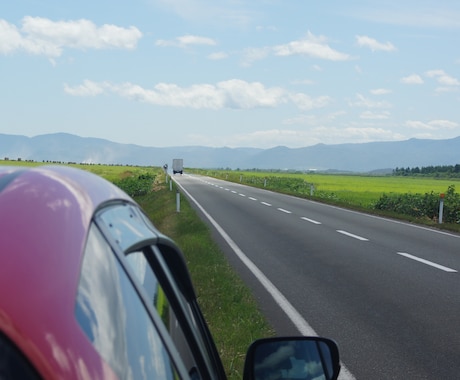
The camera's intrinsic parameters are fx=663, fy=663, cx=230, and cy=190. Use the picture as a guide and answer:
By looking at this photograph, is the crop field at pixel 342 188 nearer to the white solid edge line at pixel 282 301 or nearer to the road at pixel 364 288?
the road at pixel 364 288

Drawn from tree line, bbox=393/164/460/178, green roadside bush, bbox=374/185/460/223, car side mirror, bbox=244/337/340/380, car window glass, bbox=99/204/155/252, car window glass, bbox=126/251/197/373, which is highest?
car window glass, bbox=99/204/155/252

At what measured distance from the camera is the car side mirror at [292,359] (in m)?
2.39

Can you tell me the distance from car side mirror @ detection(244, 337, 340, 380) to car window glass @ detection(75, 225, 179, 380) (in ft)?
3.13

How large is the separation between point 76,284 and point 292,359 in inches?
61.4

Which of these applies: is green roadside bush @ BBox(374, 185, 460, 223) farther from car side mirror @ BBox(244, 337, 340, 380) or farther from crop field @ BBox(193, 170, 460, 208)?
car side mirror @ BBox(244, 337, 340, 380)

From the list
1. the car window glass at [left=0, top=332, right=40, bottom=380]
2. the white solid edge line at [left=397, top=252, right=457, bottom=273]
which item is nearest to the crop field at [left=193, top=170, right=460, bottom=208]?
the white solid edge line at [left=397, top=252, right=457, bottom=273]

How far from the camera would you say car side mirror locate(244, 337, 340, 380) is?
2395 millimetres

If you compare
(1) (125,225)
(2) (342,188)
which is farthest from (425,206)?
(2) (342,188)

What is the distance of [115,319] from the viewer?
121cm

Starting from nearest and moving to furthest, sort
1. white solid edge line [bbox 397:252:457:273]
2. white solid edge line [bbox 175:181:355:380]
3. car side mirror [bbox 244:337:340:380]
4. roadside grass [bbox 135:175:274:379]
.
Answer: car side mirror [bbox 244:337:340:380] → white solid edge line [bbox 175:181:355:380] → roadside grass [bbox 135:175:274:379] → white solid edge line [bbox 397:252:457:273]

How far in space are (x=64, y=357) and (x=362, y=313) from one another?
722cm

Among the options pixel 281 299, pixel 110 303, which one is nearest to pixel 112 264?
pixel 110 303

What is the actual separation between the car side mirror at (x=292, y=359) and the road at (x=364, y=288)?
322 centimetres

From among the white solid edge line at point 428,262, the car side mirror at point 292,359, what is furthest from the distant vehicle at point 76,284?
the white solid edge line at point 428,262
